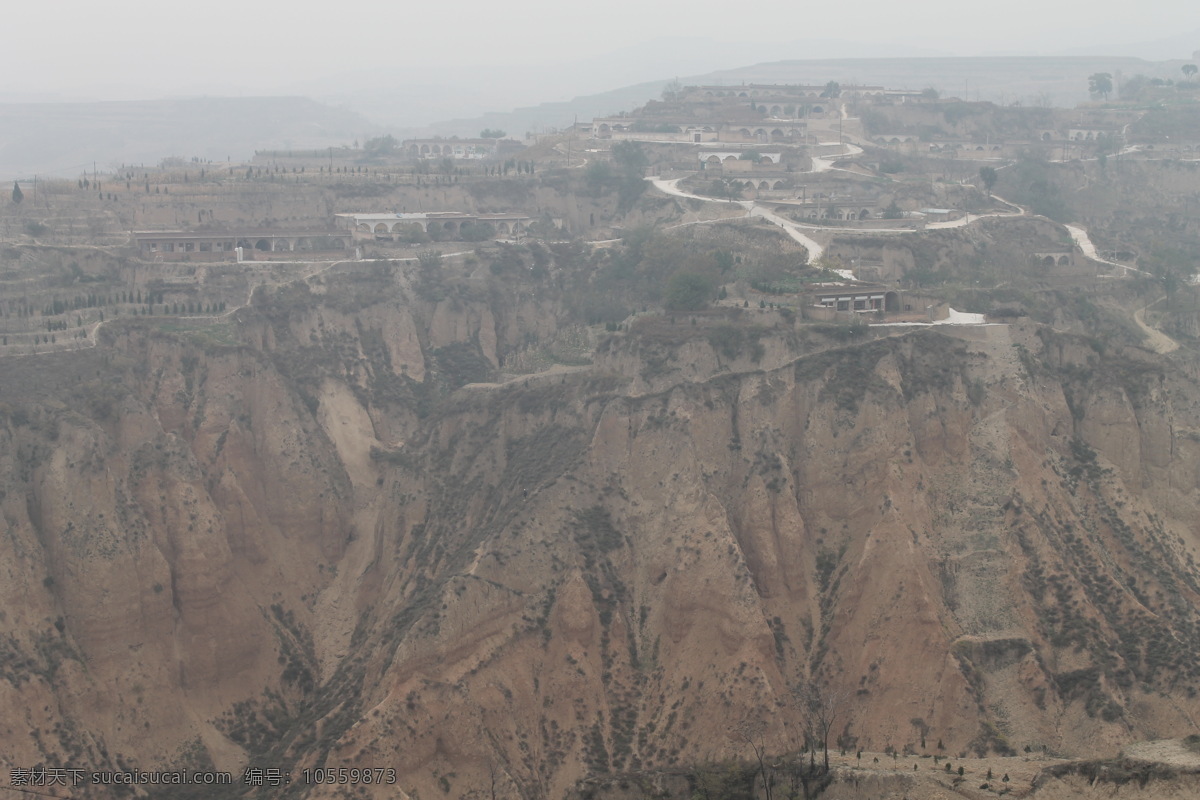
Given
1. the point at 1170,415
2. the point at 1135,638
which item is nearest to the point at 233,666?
the point at 1135,638

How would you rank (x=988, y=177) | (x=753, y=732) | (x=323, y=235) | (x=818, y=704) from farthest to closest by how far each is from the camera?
(x=988, y=177) → (x=323, y=235) → (x=818, y=704) → (x=753, y=732)

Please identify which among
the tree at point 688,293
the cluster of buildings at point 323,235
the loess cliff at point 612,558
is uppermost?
the cluster of buildings at point 323,235

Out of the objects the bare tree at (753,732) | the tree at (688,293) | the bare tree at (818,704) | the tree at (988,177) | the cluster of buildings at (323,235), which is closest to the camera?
the bare tree at (753,732)

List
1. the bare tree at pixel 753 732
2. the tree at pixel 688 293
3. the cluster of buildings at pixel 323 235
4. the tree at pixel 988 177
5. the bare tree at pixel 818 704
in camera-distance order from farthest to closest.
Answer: the tree at pixel 988 177 < the cluster of buildings at pixel 323 235 < the tree at pixel 688 293 < the bare tree at pixel 818 704 < the bare tree at pixel 753 732

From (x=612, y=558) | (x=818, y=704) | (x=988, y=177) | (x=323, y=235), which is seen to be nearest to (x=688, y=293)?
(x=612, y=558)


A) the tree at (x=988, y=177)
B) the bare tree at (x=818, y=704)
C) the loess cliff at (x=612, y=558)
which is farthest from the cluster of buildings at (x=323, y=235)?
the bare tree at (x=818, y=704)

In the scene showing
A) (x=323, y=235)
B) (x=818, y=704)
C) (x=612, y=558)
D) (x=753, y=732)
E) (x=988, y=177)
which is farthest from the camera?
(x=988, y=177)

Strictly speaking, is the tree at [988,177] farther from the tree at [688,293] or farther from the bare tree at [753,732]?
the bare tree at [753,732]

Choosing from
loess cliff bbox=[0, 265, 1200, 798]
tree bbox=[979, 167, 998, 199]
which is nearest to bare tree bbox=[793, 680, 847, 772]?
loess cliff bbox=[0, 265, 1200, 798]

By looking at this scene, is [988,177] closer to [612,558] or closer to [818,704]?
[612,558]

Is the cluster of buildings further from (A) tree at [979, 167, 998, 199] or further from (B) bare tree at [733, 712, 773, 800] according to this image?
(B) bare tree at [733, 712, 773, 800]
